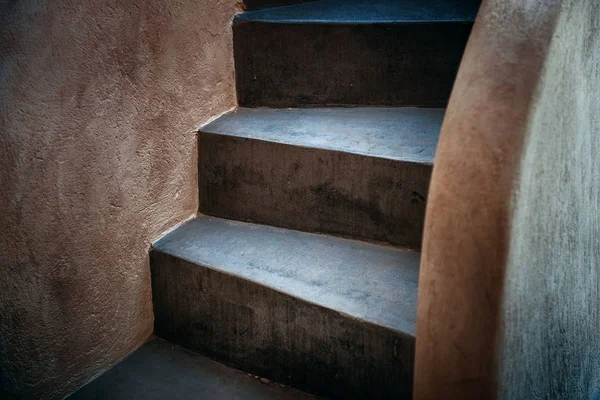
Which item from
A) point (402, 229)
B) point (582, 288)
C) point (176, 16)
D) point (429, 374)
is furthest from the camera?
point (176, 16)

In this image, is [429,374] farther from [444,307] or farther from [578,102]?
[578,102]

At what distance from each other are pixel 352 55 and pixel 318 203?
0.47 m

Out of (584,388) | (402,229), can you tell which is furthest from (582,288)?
(402,229)

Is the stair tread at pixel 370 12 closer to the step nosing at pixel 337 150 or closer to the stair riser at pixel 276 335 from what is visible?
the step nosing at pixel 337 150

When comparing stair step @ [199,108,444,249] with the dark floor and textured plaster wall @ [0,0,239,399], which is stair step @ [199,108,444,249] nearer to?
textured plaster wall @ [0,0,239,399]

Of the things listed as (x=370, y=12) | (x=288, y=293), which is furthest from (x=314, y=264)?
(x=370, y=12)

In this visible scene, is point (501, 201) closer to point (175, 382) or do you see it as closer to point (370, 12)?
point (175, 382)

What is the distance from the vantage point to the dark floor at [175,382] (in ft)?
4.90

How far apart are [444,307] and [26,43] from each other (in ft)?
3.05

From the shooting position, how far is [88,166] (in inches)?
57.6

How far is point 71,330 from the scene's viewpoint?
1478mm

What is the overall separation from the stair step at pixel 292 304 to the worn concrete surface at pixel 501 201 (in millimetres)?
183

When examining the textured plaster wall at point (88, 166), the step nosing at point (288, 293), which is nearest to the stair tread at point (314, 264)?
the step nosing at point (288, 293)

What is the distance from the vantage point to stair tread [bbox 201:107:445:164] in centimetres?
158
